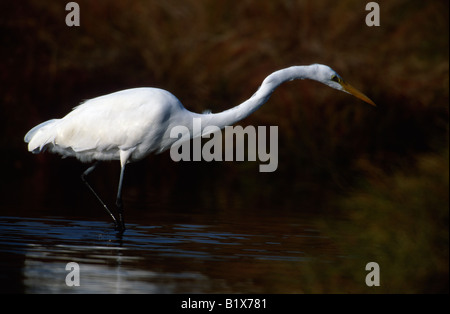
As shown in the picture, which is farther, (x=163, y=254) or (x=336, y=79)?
(x=336, y=79)

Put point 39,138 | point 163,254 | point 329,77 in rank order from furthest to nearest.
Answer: point 39,138, point 329,77, point 163,254

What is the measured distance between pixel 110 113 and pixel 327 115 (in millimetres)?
6694

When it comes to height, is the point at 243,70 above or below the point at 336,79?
above

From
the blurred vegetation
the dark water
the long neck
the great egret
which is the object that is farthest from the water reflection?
the blurred vegetation

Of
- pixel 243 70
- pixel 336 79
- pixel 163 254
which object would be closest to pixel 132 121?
pixel 163 254

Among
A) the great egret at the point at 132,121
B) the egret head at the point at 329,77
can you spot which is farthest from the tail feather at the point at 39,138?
the egret head at the point at 329,77

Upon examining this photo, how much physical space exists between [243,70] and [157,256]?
8.74m

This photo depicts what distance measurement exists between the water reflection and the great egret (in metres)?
0.73

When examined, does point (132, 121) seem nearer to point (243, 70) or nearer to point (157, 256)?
point (157, 256)

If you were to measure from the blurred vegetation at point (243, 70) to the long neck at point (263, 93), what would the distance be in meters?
3.98

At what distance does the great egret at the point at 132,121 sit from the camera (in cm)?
841

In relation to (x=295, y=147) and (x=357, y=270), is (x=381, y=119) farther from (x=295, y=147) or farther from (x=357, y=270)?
(x=357, y=270)

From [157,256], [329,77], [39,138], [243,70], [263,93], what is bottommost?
[157,256]

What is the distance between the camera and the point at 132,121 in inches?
334
